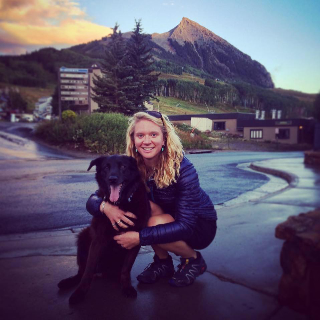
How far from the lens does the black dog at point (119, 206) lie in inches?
81.6

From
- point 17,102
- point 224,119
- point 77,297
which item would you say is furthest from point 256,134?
point 17,102

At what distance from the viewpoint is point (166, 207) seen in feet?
8.10

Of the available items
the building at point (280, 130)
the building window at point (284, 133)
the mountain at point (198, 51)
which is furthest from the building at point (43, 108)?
the building window at point (284, 133)

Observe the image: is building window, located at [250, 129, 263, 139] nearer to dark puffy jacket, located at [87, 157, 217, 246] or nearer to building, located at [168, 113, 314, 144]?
building, located at [168, 113, 314, 144]

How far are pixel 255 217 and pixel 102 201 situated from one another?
1306 mm

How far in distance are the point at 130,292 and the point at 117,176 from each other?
34.9 inches

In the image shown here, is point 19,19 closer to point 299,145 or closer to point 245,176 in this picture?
point 299,145

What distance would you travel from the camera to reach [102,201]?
7.11 ft

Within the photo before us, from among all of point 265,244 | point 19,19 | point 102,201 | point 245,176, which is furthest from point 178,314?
point 245,176

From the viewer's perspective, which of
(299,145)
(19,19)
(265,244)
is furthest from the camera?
(19,19)

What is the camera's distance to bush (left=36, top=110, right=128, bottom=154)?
3039mm

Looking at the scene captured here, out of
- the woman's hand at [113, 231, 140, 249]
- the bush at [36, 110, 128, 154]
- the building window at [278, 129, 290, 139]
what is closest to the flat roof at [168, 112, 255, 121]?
the building window at [278, 129, 290, 139]

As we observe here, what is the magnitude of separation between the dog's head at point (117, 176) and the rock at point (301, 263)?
1.07 m

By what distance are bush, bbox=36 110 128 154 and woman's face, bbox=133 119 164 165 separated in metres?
0.69
